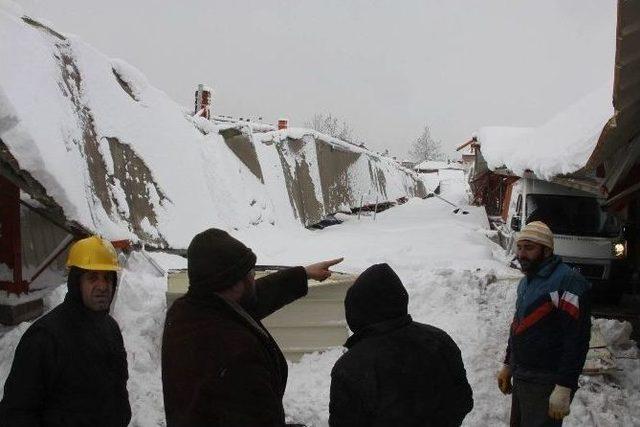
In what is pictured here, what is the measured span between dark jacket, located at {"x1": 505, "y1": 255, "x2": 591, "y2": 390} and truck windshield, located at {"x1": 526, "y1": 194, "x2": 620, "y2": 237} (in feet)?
23.9

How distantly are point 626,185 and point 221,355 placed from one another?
7260 mm

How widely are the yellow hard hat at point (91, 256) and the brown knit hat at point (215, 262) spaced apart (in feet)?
2.95

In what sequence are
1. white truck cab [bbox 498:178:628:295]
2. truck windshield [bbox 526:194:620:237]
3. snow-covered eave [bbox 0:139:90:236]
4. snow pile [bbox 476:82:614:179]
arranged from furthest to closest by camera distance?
1. truck windshield [bbox 526:194:620:237]
2. white truck cab [bbox 498:178:628:295]
3. snow pile [bbox 476:82:614:179]
4. snow-covered eave [bbox 0:139:90:236]

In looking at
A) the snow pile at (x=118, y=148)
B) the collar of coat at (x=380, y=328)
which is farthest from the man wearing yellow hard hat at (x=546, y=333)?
the snow pile at (x=118, y=148)

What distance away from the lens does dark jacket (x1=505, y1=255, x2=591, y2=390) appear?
336 centimetres

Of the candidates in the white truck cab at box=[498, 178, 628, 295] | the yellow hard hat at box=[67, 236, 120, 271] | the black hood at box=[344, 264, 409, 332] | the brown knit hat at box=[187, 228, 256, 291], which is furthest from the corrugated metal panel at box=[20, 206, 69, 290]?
the white truck cab at box=[498, 178, 628, 295]

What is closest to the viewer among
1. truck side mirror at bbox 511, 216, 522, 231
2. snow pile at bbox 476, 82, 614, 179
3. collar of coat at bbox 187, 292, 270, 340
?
collar of coat at bbox 187, 292, 270, 340

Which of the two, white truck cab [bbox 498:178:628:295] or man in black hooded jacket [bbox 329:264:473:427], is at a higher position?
man in black hooded jacket [bbox 329:264:473:427]

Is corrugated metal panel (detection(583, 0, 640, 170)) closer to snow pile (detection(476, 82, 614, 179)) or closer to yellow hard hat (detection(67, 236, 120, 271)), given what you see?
snow pile (detection(476, 82, 614, 179))

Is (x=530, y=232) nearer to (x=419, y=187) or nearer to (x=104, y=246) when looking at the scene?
(x=104, y=246)

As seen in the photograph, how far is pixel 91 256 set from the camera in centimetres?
265

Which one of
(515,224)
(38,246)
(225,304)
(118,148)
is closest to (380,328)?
(225,304)

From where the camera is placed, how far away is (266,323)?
566cm

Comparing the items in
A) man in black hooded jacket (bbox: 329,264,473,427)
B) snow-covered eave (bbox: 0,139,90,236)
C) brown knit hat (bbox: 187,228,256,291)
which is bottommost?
man in black hooded jacket (bbox: 329,264,473,427)
